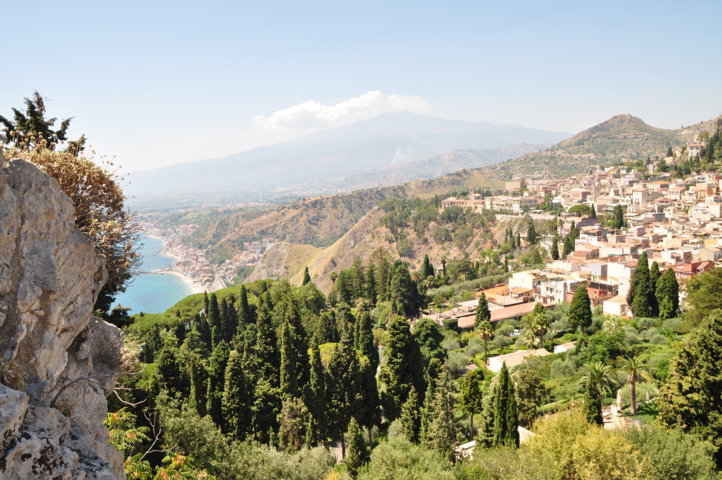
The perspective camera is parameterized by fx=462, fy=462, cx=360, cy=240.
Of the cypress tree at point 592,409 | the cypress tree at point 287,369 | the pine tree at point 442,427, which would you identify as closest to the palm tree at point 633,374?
the cypress tree at point 592,409

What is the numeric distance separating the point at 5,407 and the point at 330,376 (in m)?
16.7

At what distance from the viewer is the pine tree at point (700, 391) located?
1398 cm

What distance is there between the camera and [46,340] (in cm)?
608

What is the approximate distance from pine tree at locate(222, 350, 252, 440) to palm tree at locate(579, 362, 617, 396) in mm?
13534

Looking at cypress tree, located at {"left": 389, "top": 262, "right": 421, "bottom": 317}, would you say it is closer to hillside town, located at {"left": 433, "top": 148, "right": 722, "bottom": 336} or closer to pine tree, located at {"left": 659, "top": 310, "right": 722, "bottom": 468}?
hillside town, located at {"left": 433, "top": 148, "right": 722, "bottom": 336}

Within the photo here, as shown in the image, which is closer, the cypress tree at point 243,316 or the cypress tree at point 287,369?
the cypress tree at point 287,369

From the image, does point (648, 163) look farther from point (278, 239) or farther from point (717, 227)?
point (278, 239)

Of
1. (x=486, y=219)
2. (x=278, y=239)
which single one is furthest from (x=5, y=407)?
(x=278, y=239)

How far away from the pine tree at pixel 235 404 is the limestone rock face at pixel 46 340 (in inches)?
484

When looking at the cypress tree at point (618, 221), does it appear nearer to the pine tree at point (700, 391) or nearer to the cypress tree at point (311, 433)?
the pine tree at point (700, 391)

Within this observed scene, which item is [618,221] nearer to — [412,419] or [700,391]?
[700,391]

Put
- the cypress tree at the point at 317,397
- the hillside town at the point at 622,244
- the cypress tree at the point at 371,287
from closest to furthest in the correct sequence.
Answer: the cypress tree at the point at 317,397 → the hillside town at the point at 622,244 → the cypress tree at the point at 371,287

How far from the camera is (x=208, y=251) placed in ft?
504

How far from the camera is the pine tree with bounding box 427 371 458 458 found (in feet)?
53.1
